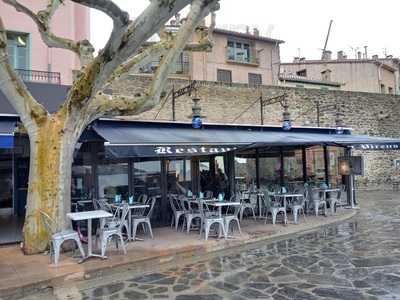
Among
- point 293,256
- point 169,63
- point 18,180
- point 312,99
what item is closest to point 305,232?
point 293,256

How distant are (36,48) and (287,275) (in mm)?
11926

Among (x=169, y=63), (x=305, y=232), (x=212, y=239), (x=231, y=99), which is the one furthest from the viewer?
(x=231, y=99)

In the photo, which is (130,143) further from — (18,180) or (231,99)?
(231,99)

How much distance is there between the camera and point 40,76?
13656 millimetres

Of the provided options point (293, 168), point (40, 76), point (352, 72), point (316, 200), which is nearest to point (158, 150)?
point (316, 200)

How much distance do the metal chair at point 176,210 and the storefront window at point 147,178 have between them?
0.57m

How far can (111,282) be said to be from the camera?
21.2ft

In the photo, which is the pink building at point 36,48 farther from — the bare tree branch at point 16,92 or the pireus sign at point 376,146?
the pireus sign at point 376,146

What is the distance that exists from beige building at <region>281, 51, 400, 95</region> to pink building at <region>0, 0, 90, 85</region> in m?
20.7

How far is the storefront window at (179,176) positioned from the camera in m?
11.5

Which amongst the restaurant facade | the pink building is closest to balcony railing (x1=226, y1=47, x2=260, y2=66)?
the restaurant facade

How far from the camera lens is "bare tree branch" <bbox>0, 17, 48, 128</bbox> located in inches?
287

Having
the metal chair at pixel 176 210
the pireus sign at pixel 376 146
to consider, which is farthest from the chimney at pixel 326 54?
the metal chair at pixel 176 210

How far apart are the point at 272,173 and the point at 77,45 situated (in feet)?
25.4
